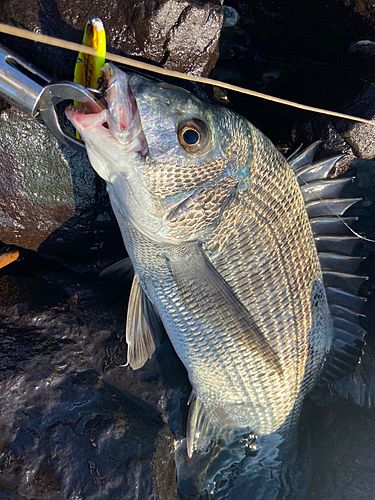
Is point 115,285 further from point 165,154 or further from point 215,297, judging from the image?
point 165,154

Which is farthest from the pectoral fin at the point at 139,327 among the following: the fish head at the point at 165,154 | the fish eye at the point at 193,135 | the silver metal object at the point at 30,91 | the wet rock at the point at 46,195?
the silver metal object at the point at 30,91

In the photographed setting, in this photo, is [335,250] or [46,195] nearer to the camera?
[335,250]

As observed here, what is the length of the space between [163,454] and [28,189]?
1745mm

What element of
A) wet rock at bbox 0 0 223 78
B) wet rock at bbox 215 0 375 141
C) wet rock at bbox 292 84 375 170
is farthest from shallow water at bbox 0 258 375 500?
wet rock at bbox 215 0 375 141

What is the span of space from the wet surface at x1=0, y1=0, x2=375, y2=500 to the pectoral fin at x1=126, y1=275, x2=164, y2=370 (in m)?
0.10

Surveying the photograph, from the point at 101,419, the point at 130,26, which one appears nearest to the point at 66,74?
the point at 130,26

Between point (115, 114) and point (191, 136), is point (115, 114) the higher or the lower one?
the higher one

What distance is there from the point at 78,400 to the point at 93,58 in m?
1.78

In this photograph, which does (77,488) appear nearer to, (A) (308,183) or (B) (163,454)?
(B) (163,454)

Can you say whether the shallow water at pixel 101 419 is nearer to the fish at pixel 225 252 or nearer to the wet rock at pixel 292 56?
the fish at pixel 225 252

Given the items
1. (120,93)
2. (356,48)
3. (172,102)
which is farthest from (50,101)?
(356,48)

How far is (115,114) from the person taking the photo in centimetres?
215

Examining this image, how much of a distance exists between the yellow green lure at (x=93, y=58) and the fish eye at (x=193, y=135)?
1.50ft

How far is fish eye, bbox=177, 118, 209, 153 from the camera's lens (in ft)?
7.57
